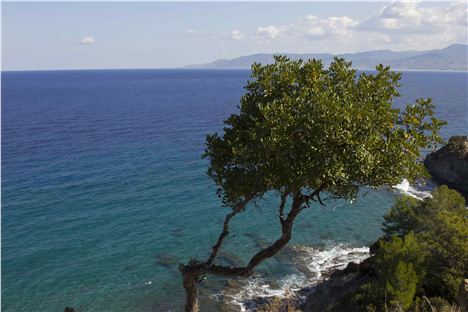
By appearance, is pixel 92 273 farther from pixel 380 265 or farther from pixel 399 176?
pixel 399 176

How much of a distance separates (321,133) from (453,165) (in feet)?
207

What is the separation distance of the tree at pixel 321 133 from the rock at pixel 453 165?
58015 millimetres

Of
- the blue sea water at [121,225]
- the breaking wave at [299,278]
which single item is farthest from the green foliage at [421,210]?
the blue sea water at [121,225]

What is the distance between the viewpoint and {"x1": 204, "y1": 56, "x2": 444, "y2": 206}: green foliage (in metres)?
13.9

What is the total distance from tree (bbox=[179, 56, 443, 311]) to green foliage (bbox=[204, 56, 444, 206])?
4cm

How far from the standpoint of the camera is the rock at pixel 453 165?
2579 inches

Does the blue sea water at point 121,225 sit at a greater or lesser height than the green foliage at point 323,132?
lesser

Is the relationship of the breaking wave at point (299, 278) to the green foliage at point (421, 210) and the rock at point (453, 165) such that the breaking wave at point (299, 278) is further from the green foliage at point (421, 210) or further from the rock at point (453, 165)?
the rock at point (453, 165)

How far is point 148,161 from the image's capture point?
7612cm

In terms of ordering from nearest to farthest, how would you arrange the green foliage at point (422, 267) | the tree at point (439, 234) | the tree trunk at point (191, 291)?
the tree trunk at point (191, 291)
the green foliage at point (422, 267)
the tree at point (439, 234)

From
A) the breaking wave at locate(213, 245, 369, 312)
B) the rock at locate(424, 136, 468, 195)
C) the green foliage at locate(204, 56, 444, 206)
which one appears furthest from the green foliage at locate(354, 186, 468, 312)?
the rock at locate(424, 136, 468, 195)

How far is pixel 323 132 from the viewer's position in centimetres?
1380

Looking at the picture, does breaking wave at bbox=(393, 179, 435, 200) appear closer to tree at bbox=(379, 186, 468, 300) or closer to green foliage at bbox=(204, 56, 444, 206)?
tree at bbox=(379, 186, 468, 300)

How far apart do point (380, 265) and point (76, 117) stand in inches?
4739
